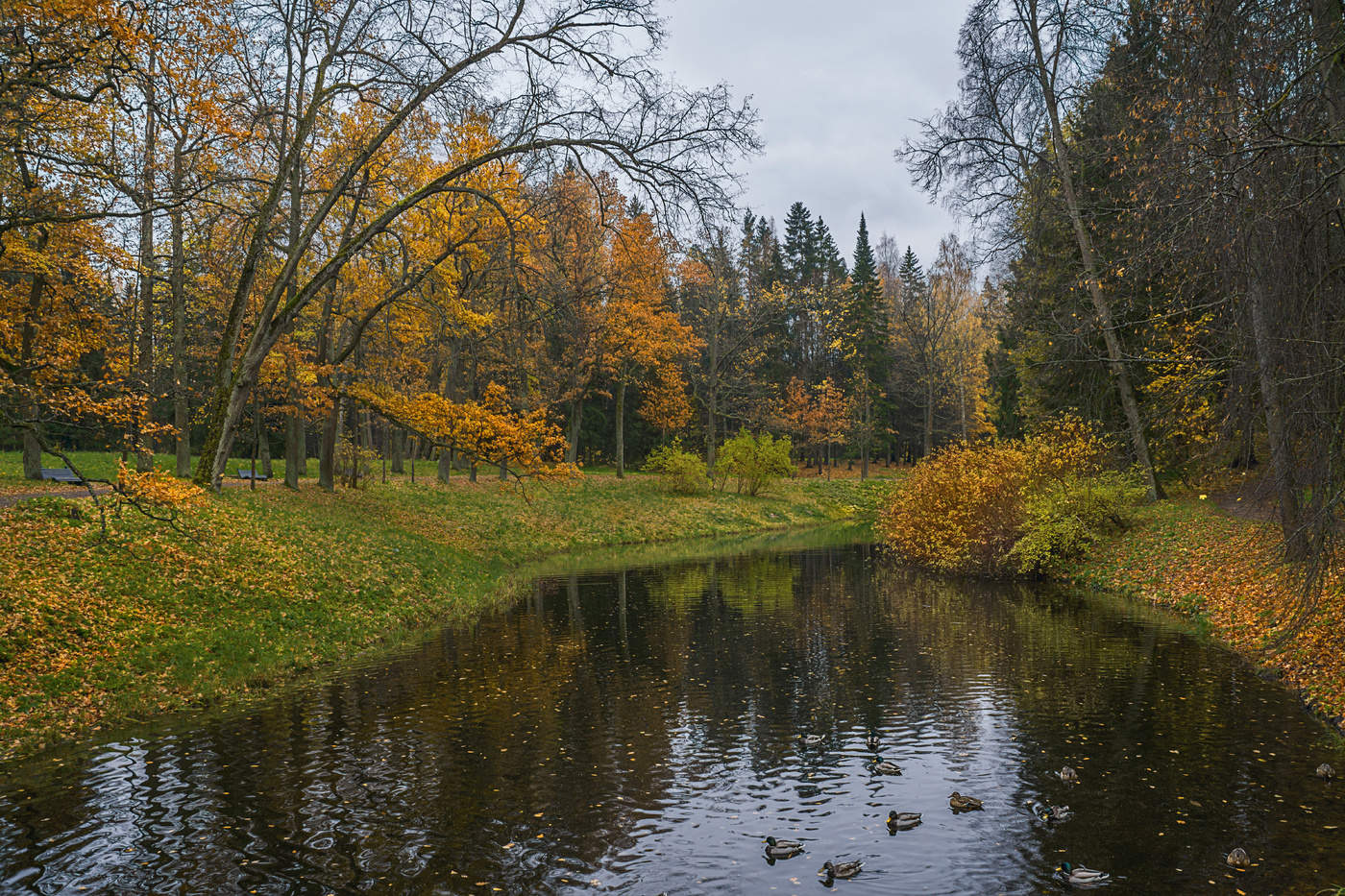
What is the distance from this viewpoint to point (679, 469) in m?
40.1

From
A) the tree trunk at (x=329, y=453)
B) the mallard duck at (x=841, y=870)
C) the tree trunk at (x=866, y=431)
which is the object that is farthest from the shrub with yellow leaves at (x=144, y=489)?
the tree trunk at (x=866, y=431)

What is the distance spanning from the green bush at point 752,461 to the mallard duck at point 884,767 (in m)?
34.0

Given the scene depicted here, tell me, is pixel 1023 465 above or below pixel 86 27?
below

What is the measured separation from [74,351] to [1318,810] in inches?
693

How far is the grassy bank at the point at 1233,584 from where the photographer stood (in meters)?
11.1

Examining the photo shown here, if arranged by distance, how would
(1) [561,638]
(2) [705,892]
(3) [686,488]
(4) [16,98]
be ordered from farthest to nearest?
(3) [686,488] < (1) [561,638] < (4) [16,98] < (2) [705,892]

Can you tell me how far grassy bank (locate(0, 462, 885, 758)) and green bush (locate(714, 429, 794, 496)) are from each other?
1831cm

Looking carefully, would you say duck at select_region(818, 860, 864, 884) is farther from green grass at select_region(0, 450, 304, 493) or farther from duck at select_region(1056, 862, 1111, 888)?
green grass at select_region(0, 450, 304, 493)

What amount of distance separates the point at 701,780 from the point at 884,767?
2.00 metres

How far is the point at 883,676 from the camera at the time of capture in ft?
42.5

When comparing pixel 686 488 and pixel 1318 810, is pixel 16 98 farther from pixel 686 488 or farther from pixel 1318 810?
pixel 686 488

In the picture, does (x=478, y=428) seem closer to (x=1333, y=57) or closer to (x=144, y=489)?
(x=144, y=489)

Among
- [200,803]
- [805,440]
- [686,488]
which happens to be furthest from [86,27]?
[805,440]

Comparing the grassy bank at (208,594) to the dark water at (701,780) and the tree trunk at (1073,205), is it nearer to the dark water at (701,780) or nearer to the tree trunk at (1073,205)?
the dark water at (701,780)
